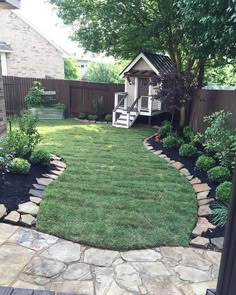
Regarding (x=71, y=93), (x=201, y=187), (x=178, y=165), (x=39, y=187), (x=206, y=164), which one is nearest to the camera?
(x=39, y=187)

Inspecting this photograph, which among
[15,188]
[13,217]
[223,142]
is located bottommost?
[13,217]

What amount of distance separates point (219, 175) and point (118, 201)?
185 cm

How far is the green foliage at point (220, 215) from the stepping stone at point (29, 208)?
2.46 meters

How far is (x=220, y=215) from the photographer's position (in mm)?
3715

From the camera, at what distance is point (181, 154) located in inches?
253

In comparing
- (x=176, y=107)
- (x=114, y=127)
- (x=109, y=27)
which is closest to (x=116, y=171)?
(x=176, y=107)

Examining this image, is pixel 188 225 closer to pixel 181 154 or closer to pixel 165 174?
pixel 165 174

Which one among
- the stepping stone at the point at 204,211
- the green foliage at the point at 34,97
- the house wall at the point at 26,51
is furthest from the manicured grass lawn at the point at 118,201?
the house wall at the point at 26,51

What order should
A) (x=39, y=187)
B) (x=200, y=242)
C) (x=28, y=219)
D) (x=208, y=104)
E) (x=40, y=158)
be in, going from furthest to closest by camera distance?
(x=208, y=104) → (x=40, y=158) → (x=39, y=187) → (x=28, y=219) → (x=200, y=242)

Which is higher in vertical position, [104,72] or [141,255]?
[104,72]

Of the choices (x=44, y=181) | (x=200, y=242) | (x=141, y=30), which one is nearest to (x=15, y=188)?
(x=44, y=181)

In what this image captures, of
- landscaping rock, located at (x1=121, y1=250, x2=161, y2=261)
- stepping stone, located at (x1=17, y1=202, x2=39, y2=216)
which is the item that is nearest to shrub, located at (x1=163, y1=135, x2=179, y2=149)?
stepping stone, located at (x1=17, y1=202, x2=39, y2=216)

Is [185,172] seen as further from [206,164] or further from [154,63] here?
[154,63]

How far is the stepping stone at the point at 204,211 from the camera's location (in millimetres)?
3839
